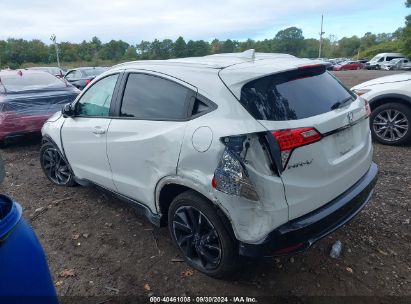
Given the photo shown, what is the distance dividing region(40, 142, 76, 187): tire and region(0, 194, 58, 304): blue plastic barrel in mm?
3093

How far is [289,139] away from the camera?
2.34 meters

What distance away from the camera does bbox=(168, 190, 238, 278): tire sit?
104 inches

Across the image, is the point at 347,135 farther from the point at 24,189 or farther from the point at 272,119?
the point at 24,189

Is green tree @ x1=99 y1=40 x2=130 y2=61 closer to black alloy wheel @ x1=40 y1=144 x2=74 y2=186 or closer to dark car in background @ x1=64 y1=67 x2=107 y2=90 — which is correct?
dark car in background @ x1=64 y1=67 x2=107 y2=90

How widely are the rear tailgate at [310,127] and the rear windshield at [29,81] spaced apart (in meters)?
6.41

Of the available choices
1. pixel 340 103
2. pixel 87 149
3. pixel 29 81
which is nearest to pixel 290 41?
pixel 29 81

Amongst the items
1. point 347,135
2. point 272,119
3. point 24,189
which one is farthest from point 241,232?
point 24,189

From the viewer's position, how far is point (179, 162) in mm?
2723

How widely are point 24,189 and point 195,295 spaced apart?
11.3 ft

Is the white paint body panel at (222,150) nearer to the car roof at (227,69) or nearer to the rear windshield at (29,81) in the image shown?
the car roof at (227,69)

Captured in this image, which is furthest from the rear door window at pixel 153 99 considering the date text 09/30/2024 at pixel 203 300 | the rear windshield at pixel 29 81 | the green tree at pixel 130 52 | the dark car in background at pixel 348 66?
the green tree at pixel 130 52

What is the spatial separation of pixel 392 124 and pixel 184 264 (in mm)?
4487

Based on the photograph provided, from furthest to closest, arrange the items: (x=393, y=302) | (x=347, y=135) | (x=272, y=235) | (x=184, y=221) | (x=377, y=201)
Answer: (x=377, y=201)
(x=184, y=221)
(x=347, y=135)
(x=393, y=302)
(x=272, y=235)

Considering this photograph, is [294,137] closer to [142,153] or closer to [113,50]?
[142,153]
